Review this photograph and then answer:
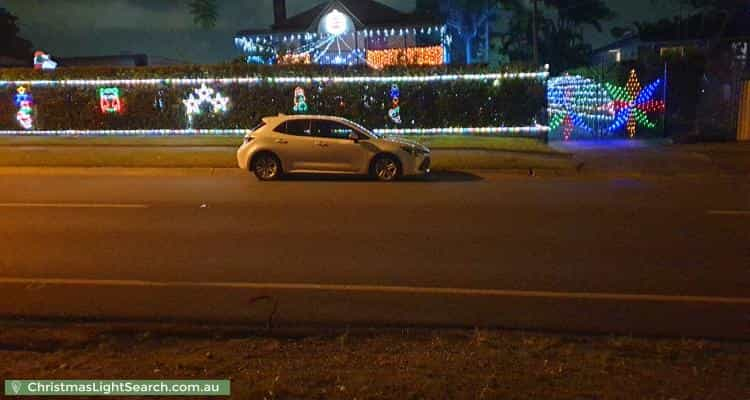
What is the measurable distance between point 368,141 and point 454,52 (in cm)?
2457

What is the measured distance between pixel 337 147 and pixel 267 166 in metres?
1.57

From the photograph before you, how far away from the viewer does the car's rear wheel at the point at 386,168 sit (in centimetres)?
1540

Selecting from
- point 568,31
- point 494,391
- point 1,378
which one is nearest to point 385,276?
point 494,391

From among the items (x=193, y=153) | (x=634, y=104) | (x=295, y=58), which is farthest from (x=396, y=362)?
(x=295, y=58)

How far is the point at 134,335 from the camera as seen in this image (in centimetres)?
566

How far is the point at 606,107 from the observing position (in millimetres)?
25625

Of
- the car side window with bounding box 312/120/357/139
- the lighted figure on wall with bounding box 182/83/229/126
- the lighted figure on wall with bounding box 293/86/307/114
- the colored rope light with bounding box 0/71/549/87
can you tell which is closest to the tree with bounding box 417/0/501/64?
the colored rope light with bounding box 0/71/549/87

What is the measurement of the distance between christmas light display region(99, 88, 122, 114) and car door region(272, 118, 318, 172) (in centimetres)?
1247

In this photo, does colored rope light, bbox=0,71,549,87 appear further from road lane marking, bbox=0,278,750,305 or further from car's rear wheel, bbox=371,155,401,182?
road lane marking, bbox=0,278,750,305

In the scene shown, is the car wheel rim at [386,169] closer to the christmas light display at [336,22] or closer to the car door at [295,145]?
the car door at [295,145]

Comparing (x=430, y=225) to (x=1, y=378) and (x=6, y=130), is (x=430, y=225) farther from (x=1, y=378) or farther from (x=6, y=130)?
(x=6, y=130)

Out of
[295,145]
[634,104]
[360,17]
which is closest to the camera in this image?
[295,145]

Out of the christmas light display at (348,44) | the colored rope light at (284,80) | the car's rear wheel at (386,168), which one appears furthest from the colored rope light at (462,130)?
the car's rear wheel at (386,168)

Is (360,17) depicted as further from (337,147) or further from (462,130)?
(337,147)
